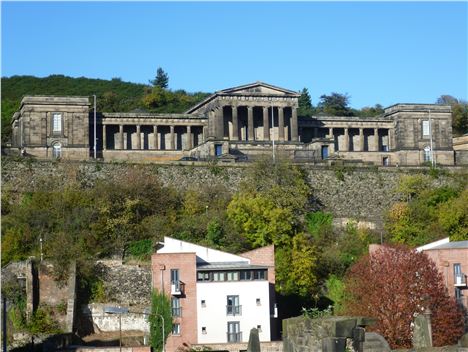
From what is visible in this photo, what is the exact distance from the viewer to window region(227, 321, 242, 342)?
58000 mm

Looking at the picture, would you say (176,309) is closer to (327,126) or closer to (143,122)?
(143,122)

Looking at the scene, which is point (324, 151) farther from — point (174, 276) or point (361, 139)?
point (174, 276)

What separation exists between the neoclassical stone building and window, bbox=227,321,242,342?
2907 centimetres

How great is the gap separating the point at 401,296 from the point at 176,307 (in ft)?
38.9

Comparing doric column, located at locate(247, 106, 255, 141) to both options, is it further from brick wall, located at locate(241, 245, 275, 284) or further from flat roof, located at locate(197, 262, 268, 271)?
flat roof, located at locate(197, 262, 268, 271)

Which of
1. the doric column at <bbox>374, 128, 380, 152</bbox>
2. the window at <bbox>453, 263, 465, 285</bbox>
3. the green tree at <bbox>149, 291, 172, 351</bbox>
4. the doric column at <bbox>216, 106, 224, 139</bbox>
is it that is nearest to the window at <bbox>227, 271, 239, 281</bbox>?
the green tree at <bbox>149, 291, 172, 351</bbox>

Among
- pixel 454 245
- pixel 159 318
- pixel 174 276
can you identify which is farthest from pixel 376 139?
pixel 159 318

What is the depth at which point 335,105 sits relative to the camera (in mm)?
131125

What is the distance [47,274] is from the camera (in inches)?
2525

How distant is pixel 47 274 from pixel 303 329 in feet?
147

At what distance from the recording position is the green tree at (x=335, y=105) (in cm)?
12900

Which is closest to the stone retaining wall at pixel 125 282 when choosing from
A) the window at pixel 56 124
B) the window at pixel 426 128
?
the window at pixel 56 124

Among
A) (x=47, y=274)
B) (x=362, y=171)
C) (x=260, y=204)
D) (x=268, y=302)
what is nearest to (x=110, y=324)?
(x=47, y=274)

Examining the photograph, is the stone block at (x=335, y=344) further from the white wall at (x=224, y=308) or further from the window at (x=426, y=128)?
the window at (x=426, y=128)
